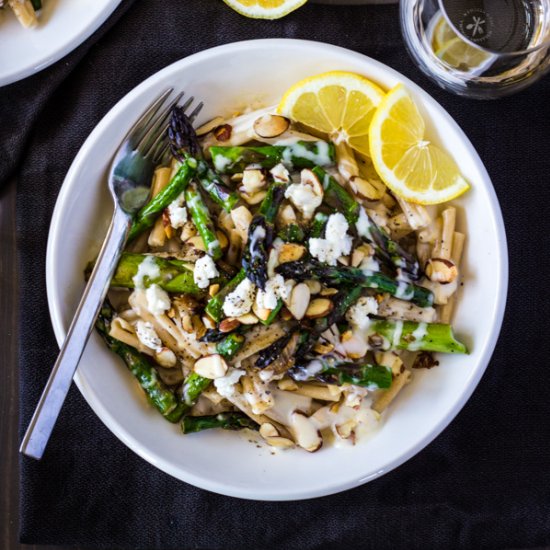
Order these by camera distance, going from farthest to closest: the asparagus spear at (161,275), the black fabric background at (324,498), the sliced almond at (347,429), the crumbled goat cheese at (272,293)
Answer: the black fabric background at (324,498), the sliced almond at (347,429), the asparagus spear at (161,275), the crumbled goat cheese at (272,293)

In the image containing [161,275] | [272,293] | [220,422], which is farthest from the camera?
[220,422]

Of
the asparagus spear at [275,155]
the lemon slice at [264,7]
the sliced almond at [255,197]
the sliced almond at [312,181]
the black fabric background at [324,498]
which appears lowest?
the black fabric background at [324,498]

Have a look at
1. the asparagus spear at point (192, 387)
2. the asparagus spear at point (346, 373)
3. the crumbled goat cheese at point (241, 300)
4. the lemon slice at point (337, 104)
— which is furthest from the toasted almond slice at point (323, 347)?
the lemon slice at point (337, 104)

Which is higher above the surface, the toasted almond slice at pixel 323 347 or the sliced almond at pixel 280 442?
the toasted almond slice at pixel 323 347

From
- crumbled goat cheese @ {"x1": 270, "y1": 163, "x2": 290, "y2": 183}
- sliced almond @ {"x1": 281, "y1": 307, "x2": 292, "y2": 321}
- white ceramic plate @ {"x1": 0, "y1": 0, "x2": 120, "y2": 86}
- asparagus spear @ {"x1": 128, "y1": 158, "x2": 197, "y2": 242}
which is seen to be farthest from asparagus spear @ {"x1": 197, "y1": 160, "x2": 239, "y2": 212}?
white ceramic plate @ {"x1": 0, "y1": 0, "x2": 120, "y2": 86}

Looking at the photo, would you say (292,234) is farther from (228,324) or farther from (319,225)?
(228,324)

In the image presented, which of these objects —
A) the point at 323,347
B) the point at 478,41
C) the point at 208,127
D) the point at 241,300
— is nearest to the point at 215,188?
the point at 208,127

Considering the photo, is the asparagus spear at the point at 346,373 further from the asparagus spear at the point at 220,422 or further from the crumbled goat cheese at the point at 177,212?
the crumbled goat cheese at the point at 177,212
